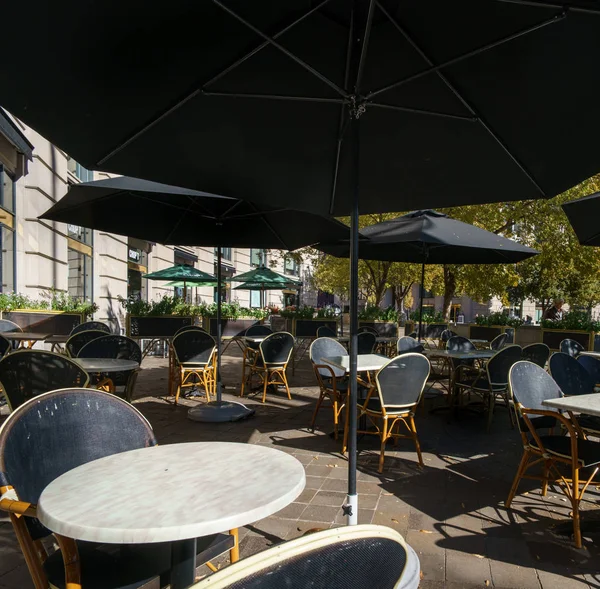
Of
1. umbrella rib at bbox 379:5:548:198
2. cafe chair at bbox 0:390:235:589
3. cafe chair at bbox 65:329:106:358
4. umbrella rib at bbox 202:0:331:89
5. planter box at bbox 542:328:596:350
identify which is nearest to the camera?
cafe chair at bbox 0:390:235:589

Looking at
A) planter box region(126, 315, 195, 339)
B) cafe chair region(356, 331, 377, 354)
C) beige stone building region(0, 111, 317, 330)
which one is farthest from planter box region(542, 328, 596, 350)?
beige stone building region(0, 111, 317, 330)

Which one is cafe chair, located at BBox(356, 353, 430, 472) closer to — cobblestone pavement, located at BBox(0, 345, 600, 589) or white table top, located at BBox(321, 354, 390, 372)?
white table top, located at BBox(321, 354, 390, 372)

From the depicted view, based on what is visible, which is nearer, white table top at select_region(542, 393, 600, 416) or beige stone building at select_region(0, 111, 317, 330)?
white table top at select_region(542, 393, 600, 416)

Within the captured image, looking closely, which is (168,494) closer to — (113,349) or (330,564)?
(330,564)

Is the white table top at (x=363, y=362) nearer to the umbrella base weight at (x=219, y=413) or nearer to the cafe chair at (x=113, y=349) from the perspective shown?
the umbrella base weight at (x=219, y=413)

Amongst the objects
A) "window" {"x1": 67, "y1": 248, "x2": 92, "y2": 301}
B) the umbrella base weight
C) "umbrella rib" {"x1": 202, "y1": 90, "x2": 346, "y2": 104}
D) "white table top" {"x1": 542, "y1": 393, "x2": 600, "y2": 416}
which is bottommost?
the umbrella base weight

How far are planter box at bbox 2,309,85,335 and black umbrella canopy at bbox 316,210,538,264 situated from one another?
5433mm

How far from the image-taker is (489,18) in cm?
213

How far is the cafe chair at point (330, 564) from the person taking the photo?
666 mm

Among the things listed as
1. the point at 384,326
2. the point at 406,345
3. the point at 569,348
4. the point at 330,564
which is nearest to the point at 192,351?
the point at 406,345

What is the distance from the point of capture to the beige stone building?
32.9ft

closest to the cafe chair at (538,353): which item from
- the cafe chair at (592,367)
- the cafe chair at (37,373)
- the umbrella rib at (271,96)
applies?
the cafe chair at (592,367)

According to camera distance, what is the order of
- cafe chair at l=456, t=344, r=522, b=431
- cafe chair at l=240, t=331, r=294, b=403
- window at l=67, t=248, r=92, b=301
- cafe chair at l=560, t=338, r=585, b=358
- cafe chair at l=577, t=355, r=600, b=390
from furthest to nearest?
1. window at l=67, t=248, r=92, b=301
2. cafe chair at l=560, t=338, r=585, b=358
3. cafe chair at l=240, t=331, r=294, b=403
4. cafe chair at l=456, t=344, r=522, b=431
5. cafe chair at l=577, t=355, r=600, b=390

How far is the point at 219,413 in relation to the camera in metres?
5.58
